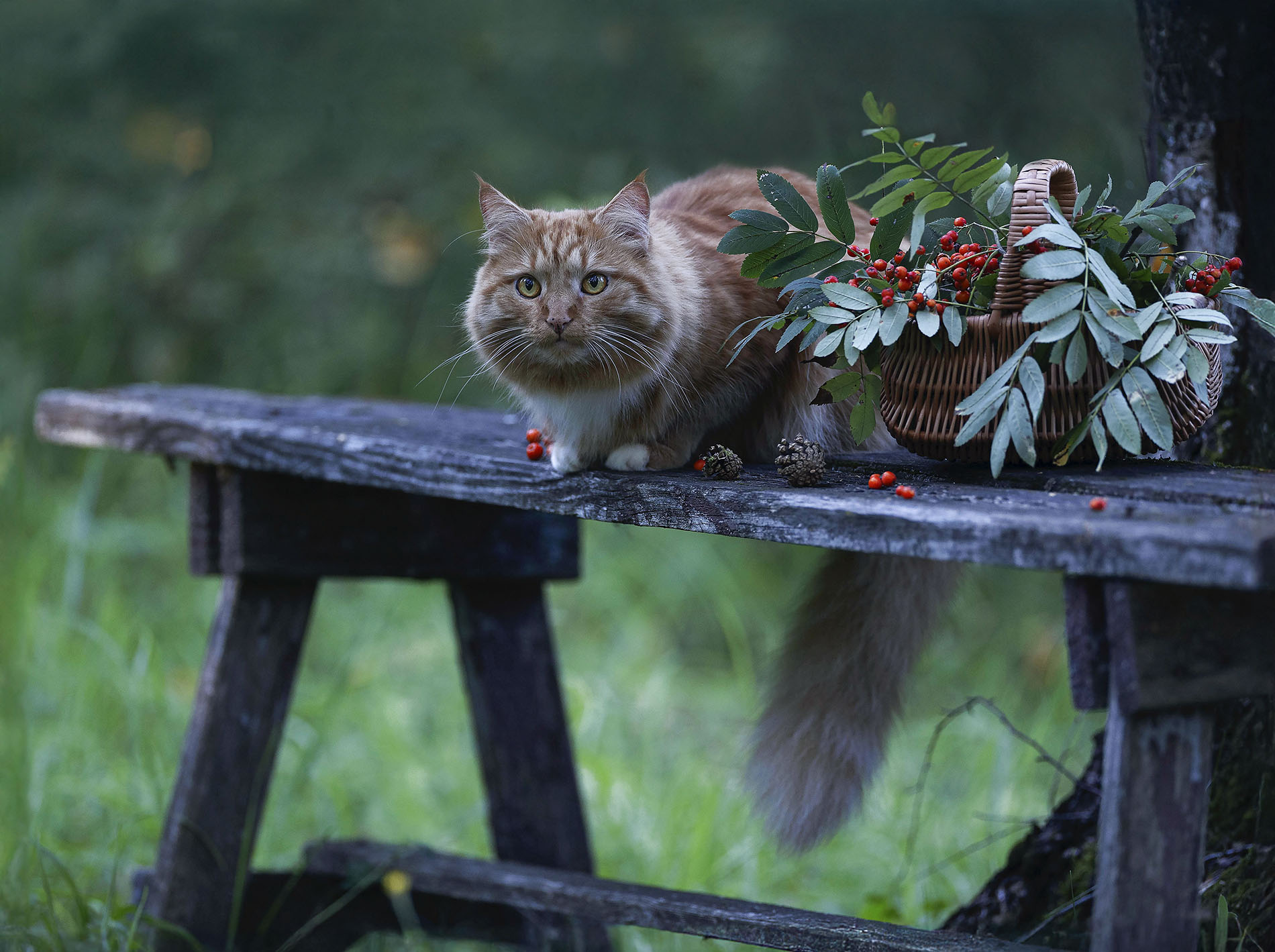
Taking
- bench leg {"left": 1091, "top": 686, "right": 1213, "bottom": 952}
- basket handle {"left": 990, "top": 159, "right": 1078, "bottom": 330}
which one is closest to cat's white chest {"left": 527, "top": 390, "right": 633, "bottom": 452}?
basket handle {"left": 990, "top": 159, "right": 1078, "bottom": 330}

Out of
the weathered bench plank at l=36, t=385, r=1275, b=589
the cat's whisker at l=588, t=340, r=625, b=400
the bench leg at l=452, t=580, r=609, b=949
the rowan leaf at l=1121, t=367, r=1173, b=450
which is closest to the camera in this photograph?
the weathered bench plank at l=36, t=385, r=1275, b=589

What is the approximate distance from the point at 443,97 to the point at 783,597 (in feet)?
8.28

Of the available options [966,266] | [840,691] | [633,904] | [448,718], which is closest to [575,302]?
[966,266]

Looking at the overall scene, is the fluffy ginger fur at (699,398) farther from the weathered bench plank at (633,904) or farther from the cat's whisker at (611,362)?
the weathered bench plank at (633,904)

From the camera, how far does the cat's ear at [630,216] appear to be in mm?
1789

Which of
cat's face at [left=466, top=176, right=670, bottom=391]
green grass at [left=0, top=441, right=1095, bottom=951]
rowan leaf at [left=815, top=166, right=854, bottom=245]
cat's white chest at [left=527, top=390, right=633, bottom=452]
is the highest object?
rowan leaf at [left=815, top=166, right=854, bottom=245]

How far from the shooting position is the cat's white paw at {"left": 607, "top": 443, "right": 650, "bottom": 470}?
176cm

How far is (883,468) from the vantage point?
162cm

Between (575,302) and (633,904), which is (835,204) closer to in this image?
(575,302)

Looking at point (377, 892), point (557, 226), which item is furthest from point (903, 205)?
point (377, 892)

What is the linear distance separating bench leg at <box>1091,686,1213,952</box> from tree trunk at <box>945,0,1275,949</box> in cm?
60

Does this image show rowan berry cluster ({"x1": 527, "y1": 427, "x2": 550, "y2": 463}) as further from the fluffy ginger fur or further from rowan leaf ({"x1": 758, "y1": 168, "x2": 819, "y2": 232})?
rowan leaf ({"x1": 758, "y1": 168, "x2": 819, "y2": 232})

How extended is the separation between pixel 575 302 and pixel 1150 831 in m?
1.02

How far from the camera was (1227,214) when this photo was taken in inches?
73.8
